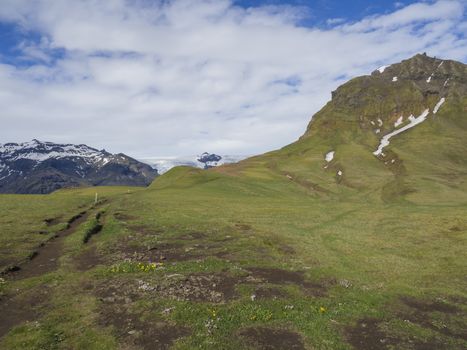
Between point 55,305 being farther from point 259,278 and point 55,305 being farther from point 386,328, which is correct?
point 386,328

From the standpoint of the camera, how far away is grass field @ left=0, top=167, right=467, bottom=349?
23953 mm

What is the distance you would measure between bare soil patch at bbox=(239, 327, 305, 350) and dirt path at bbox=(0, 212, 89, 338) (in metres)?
13.9

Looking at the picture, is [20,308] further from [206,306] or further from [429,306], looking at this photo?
[429,306]

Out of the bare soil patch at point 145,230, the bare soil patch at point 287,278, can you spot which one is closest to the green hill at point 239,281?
the bare soil patch at point 287,278

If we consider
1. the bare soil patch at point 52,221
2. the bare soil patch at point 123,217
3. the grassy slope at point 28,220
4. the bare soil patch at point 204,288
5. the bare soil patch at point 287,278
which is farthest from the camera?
the bare soil patch at point 123,217

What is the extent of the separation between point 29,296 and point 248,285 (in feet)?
53.7

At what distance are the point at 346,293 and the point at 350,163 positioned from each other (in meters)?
161

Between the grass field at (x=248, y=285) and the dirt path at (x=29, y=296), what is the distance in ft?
0.70

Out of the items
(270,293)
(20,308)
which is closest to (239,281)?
(270,293)

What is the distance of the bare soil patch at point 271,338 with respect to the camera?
2270 centimetres

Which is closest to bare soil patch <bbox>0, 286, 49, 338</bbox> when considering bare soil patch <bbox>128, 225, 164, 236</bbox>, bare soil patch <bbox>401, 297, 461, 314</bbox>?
bare soil patch <bbox>128, 225, 164, 236</bbox>

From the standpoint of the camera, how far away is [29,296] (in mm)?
30000

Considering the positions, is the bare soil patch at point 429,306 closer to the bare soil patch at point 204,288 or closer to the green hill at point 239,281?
the green hill at point 239,281

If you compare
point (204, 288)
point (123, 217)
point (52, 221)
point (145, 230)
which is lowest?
point (204, 288)
